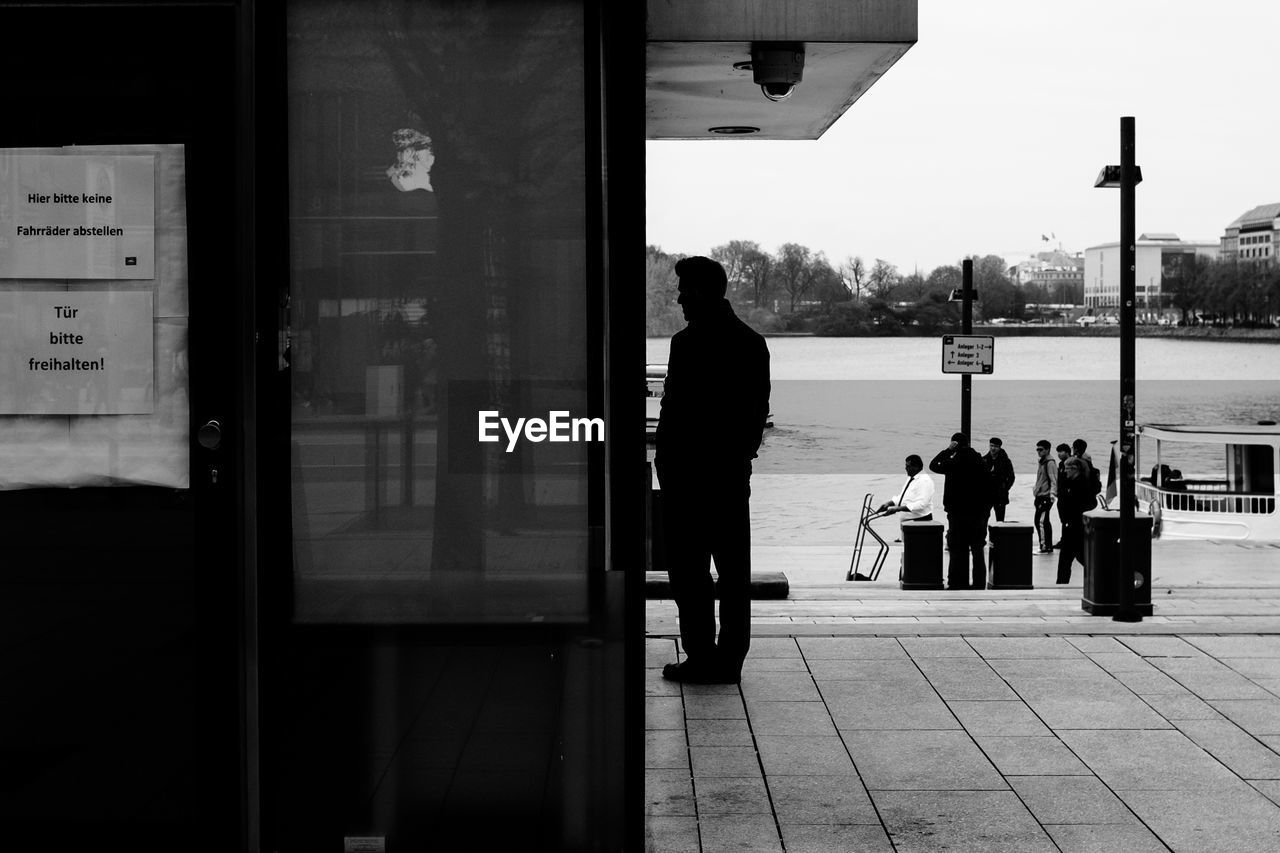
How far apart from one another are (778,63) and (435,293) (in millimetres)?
2370

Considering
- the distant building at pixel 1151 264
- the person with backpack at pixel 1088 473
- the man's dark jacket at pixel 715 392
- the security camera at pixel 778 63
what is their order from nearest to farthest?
1. the security camera at pixel 778 63
2. the man's dark jacket at pixel 715 392
3. the person with backpack at pixel 1088 473
4. the distant building at pixel 1151 264

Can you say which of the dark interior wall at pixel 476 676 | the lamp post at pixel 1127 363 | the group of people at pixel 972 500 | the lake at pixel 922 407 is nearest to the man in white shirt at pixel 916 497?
the group of people at pixel 972 500

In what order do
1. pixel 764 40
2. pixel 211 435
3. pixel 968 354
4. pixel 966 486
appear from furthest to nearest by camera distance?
1. pixel 968 354
2. pixel 966 486
3. pixel 764 40
4. pixel 211 435

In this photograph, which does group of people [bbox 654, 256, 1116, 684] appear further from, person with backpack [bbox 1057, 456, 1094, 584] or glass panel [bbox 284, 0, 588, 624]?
person with backpack [bbox 1057, 456, 1094, 584]

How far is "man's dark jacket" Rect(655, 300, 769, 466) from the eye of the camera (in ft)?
18.3

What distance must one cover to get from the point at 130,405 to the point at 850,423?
319 ft

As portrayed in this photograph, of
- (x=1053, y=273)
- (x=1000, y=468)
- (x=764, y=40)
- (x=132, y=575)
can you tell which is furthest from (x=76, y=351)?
(x=1053, y=273)

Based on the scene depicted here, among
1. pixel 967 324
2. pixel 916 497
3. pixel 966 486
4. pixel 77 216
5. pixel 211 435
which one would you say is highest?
pixel 967 324

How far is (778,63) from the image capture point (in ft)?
17.3

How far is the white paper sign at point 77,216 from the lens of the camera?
3.41m

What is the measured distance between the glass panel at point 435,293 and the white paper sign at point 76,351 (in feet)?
1.25

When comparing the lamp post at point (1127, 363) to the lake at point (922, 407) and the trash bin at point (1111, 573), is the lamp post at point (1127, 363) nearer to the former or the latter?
the trash bin at point (1111, 573)

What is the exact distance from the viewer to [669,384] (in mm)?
5668

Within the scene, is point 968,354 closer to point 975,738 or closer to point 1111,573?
point 1111,573
